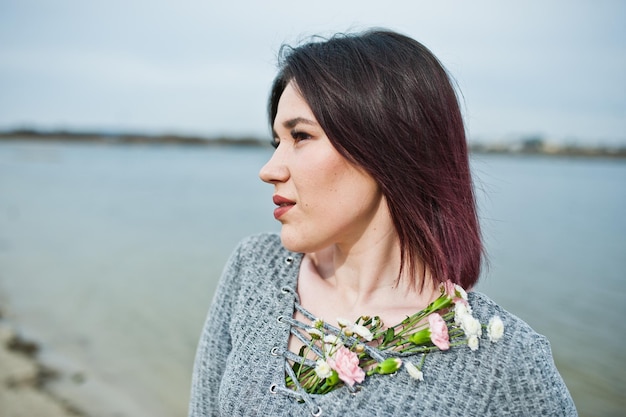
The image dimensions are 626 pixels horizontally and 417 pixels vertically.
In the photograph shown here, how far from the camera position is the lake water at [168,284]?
5070 millimetres

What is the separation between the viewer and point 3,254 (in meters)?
8.98

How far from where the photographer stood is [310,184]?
62.3 inches

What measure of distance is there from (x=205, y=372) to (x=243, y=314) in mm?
223

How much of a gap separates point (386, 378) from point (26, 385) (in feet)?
13.2

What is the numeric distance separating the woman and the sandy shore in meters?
3.01

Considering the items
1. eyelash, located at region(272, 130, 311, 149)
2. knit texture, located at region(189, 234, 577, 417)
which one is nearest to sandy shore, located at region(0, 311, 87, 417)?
knit texture, located at region(189, 234, 577, 417)

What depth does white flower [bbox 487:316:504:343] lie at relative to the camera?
1.46 m

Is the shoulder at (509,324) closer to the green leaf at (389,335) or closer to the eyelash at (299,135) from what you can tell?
the green leaf at (389,335)

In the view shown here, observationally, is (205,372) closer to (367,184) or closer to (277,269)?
(277,269)

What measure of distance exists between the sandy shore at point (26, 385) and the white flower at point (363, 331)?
136 inches

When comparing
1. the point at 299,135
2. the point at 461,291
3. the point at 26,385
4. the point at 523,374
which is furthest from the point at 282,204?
the point at 26,385

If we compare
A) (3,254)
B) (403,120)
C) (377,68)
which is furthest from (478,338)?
(3,254)

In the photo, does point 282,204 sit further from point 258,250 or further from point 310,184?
point 258,250

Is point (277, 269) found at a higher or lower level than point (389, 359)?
higher
